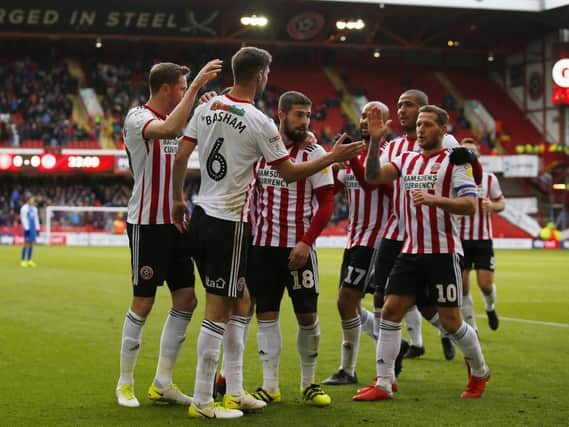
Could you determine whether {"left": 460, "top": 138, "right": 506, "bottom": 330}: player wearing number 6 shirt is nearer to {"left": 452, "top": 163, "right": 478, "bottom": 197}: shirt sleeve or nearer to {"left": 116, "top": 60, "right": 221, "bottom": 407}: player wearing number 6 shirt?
{"left": 452, "top": 163, "right": 478, "bottom": 197}: shirt sleeve

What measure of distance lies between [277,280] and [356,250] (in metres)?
1.27

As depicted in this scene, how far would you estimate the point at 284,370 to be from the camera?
322 inches

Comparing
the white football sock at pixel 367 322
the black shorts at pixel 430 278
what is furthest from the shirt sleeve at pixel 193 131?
the white football sock at pixel 367 322

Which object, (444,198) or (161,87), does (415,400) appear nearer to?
(444,198)

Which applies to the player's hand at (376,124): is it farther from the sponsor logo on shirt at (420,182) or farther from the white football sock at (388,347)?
the white football sock at (388,347)

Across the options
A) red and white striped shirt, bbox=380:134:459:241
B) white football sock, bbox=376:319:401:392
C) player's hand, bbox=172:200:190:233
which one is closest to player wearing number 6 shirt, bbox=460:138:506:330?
red and white striped shirt, bbox=380:134:459:241

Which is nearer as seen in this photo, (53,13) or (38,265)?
(38,265)

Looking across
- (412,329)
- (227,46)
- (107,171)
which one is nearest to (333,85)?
(227,46)

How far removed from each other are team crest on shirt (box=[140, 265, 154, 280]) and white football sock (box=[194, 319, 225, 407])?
0.68 meters

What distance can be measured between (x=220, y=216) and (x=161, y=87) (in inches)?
46.7

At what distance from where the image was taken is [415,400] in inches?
268

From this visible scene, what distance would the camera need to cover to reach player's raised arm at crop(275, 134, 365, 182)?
19.4 feet

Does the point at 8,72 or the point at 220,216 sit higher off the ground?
the point at 8,72

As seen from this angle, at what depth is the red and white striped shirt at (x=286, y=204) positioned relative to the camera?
679 cm
